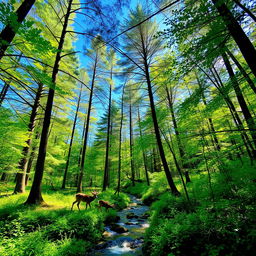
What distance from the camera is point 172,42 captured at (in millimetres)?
3207

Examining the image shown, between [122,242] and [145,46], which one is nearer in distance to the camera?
[122,242]

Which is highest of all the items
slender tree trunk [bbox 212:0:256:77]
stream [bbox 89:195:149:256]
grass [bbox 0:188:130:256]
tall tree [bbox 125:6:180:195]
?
tall tree [bbox 125:6:180:195]

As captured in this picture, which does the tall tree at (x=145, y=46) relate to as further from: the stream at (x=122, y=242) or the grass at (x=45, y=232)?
the grass at (x=45, y=232)

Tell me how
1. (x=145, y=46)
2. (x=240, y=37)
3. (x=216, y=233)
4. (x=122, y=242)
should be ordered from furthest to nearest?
1. (x=145, y=46)
2. (x=122, y=242)
3. (x=240, y=37)
4. (x=216, y=233)

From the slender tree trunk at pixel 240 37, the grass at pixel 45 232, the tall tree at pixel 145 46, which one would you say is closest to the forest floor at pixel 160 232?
the grass at pixel 45 232

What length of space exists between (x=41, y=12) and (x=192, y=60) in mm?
7257

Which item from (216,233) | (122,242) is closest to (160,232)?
(216,233)

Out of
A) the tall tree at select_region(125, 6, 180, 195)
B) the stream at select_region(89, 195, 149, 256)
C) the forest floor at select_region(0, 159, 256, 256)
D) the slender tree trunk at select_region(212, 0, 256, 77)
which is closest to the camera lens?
the forest floor at select_region(0, 159, 256, 256)

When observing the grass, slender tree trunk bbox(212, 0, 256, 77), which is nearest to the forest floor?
the grass

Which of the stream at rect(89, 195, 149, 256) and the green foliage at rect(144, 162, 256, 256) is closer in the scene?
the green foliage at rect(144, 162, 256, 256)

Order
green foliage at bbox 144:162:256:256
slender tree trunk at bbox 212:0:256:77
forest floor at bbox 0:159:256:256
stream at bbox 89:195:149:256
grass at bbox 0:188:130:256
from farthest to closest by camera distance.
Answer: stream at bbox 89:195:149:256 → grass at bbox 0:188:130:256 → slender tree trunk at bbox 212:0:256:77 → forest floor at bbox 0:159:256:256 → green foliage at bbox 144:162:256:256

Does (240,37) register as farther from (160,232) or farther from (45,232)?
(45,232)

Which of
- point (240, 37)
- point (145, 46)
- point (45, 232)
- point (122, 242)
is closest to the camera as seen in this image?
point (240, 37)

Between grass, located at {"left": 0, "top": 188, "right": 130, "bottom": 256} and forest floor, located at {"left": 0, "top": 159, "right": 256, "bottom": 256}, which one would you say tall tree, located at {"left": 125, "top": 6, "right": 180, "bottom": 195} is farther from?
grass, located at {"left": 0, "top": 188, "right": 130, "bottom": 256}
